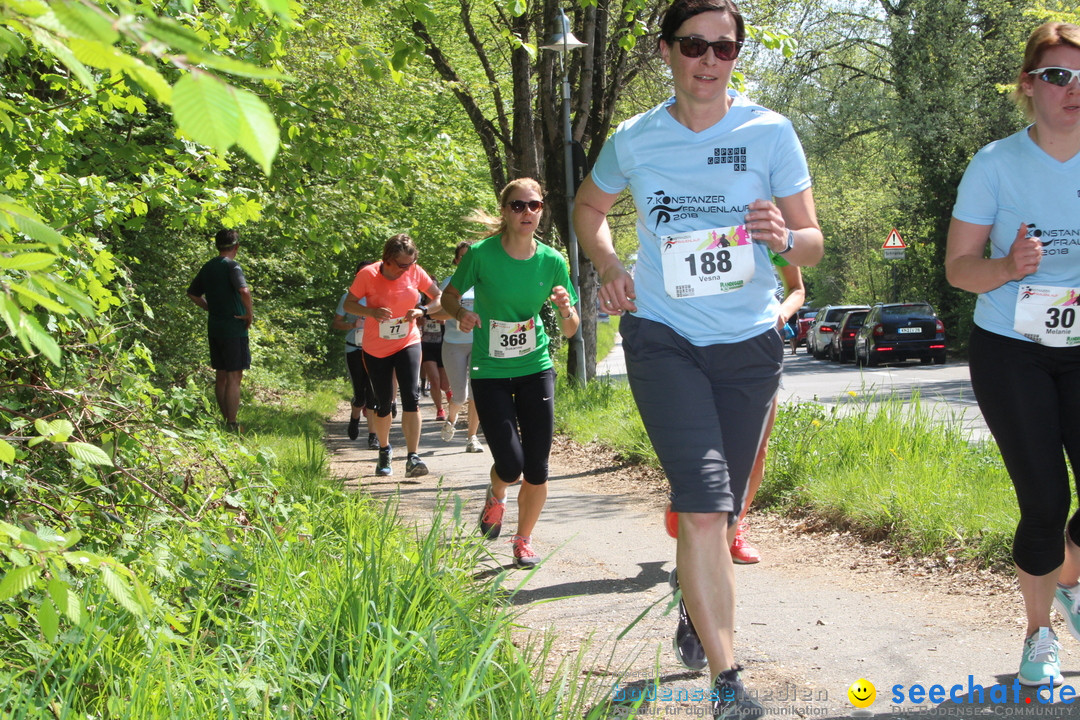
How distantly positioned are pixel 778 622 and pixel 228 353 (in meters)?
7.50

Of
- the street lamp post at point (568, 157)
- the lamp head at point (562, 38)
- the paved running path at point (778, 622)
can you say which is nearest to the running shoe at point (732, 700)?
the paved running path at point (778, 622)

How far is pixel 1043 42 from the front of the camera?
357 centimetres

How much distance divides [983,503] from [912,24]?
26566 millimetres

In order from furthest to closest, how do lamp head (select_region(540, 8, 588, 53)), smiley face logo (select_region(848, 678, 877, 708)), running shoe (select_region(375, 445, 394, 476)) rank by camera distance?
lamp head (select_region(540, 8, 588, 53)), running shoe (select_region(375, 445, 394, 476)), smiley face logo (select_region(848, 678, 877, 708))

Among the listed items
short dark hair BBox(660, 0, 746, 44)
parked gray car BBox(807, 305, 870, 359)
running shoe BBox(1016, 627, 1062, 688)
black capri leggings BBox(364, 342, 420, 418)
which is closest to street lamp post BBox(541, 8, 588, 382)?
black capri leggings BBox(364, 342, 420, 418)

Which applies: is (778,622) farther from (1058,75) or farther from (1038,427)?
(1058,75)

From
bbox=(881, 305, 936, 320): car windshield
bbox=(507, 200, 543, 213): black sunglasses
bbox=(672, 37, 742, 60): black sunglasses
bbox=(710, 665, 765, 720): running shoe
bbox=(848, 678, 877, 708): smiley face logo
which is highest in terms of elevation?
bbox=(672, 37, 742, 60): black sunglasses

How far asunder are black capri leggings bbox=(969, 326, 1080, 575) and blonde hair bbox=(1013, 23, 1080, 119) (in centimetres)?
87

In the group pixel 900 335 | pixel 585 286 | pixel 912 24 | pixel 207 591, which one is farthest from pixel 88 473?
pixel 912 24

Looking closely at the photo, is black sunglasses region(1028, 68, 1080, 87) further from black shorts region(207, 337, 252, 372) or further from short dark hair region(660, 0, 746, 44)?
black shorts region(207, 337, 252, 372)

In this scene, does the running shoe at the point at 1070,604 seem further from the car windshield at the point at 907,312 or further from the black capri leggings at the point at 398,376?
the car windshield at the point at 907,312

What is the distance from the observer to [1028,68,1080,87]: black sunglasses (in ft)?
11.4

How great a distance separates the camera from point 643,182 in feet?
11.9

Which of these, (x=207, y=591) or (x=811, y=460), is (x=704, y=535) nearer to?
(x=207, y=591)
